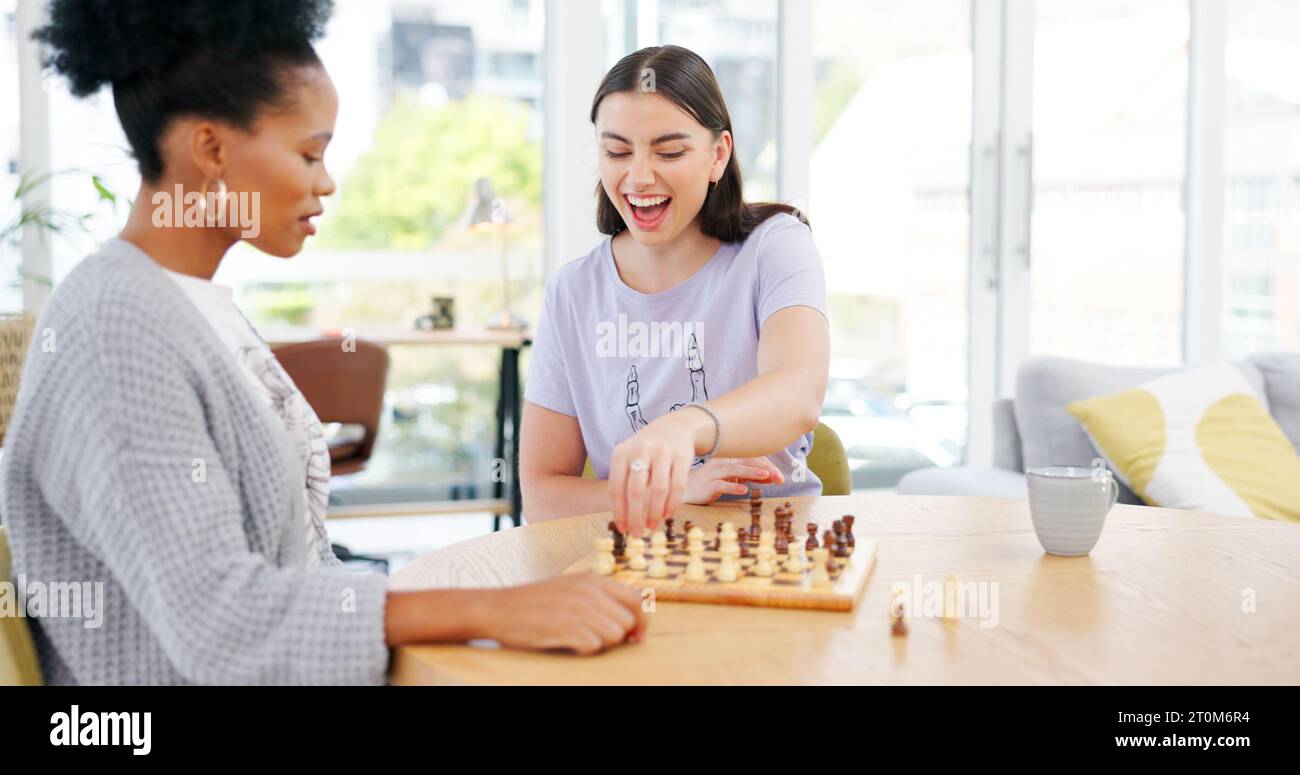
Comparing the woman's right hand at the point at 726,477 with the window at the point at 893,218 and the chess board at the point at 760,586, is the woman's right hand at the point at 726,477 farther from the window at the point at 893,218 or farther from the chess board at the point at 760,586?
the window at the point at 893,218

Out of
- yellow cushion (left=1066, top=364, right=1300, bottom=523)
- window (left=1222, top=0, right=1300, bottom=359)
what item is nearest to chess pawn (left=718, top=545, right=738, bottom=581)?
yellow cushion (left=1066, top=364, right=1300, bottom=523)

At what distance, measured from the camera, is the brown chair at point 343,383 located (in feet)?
12.0

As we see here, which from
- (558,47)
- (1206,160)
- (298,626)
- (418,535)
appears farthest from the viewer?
(1206,160)

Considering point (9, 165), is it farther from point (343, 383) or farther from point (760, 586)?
point (760, 586)

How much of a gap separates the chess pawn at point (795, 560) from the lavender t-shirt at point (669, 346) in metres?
0.59

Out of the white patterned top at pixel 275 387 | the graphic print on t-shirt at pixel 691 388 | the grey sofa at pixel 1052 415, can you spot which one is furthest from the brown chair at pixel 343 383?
the white patterned top at pixel 275 387

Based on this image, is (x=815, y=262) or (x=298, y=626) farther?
(x=815, y=262)

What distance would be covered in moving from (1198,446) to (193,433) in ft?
8.83

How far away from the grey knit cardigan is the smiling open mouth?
919 mm

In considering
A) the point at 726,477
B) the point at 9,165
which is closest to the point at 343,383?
the point at 9,165
